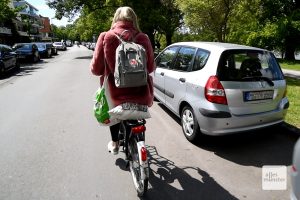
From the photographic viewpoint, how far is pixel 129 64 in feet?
10.5

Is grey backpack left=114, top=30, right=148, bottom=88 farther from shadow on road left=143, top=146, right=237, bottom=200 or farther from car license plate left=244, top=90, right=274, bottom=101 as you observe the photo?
car license plate left=244, top=90, right=274, bottom=101

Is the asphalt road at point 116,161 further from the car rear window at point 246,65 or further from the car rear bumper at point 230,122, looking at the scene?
the car rear window at point 246,65

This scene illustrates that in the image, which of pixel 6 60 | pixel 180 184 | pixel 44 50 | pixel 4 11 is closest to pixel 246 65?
pixel 180 184

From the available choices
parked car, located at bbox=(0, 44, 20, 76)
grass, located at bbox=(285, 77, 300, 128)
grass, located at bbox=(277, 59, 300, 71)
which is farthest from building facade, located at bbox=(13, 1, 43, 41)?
grass, located at bbox=(285, 77, 300, 128)

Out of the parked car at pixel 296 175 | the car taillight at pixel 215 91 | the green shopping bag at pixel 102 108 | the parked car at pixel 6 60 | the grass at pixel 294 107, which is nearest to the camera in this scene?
the parked car at pixel 296 175

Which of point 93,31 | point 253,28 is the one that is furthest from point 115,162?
point 93,31

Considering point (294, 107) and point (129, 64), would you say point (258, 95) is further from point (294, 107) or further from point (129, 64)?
point (294, 107)

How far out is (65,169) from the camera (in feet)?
13.4

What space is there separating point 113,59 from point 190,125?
223 centimetres

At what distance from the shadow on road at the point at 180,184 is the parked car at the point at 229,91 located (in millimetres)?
862

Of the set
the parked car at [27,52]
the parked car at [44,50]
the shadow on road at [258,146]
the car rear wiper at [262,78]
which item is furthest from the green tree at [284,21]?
the parked car at [44,50]

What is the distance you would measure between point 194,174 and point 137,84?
1.54 meters

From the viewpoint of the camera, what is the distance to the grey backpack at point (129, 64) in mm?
3176

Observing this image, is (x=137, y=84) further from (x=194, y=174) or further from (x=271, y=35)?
(x=271, y=35)
